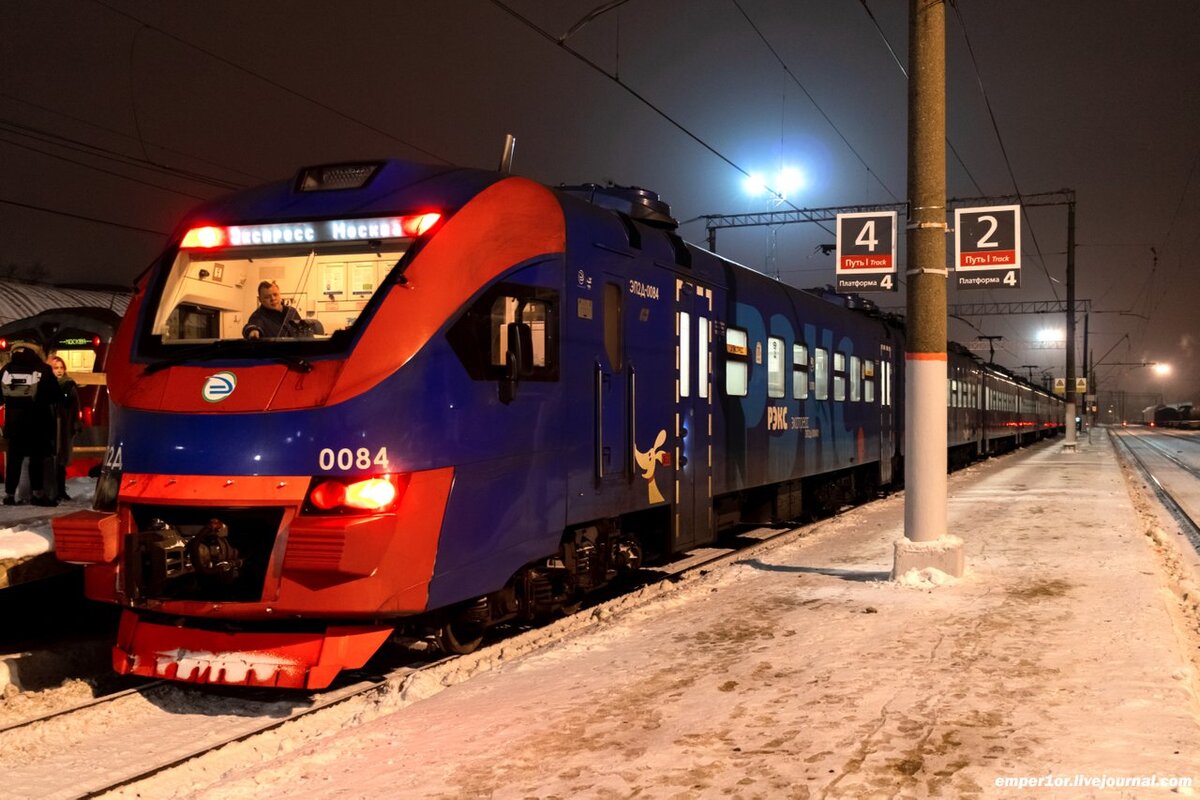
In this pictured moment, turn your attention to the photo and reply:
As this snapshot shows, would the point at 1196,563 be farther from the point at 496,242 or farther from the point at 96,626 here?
the point at 96,626

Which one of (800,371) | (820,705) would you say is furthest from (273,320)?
(800,371)

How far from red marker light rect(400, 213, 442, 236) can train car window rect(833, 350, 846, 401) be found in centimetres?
1002

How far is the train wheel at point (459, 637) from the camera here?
257 inches

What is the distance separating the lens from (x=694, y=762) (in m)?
4.36

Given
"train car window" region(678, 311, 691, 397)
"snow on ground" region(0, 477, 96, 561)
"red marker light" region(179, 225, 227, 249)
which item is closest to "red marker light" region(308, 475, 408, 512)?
"red marker light" region(179, 225, 227, 249)

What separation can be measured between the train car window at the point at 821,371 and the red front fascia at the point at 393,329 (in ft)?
26.6

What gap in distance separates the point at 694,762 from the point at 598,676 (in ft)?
4.98

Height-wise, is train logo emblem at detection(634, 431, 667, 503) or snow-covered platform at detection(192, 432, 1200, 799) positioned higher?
train logo emblem at detection(634, 431, 667, 503)

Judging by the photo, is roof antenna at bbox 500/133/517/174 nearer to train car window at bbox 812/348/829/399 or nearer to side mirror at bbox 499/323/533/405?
side mirror at bbox 499/323/533/405

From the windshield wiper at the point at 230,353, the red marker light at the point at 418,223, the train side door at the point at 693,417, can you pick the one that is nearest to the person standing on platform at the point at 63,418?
the windshield wiper at the point at 230,353

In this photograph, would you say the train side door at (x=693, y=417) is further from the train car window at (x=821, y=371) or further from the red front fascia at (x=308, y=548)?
the train car window at (x=821, y=371)

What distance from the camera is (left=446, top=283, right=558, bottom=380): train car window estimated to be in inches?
242

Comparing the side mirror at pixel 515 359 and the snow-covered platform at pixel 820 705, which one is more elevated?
the side mirror at pixel 515 359

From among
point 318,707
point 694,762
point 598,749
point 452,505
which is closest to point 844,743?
point 694,762
